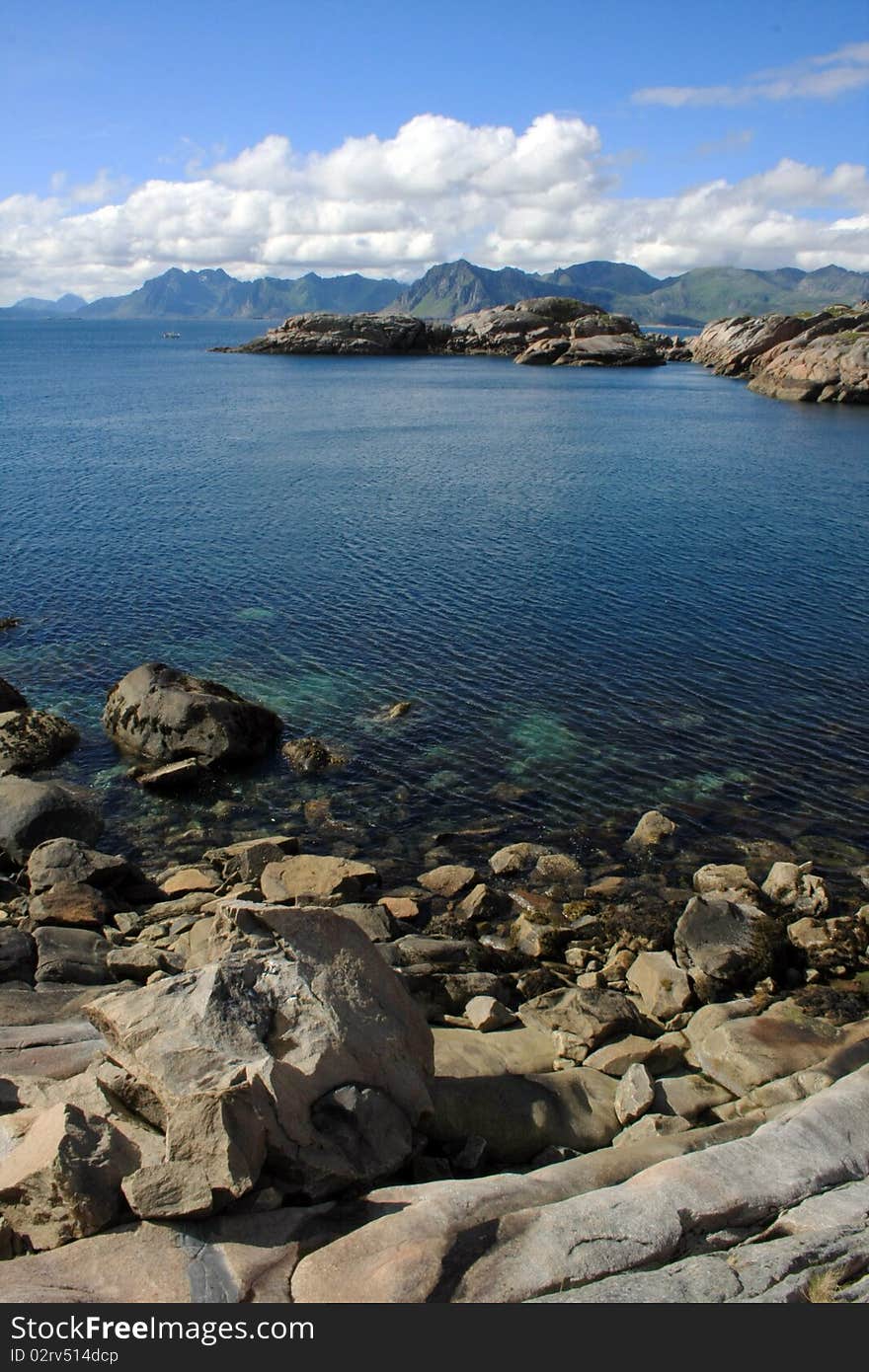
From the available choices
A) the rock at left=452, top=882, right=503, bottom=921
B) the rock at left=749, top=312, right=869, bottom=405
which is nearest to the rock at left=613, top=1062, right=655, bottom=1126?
the rock at left=452, top=882, right=503, bottom=921

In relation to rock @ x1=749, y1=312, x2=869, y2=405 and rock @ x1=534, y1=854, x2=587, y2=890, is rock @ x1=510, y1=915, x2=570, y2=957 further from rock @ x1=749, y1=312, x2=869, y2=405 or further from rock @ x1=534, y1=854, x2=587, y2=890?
rock @ x1=749, y1=312, x2=869, y2=405

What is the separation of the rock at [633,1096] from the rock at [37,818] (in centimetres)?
2010

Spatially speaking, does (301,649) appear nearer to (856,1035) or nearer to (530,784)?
(530,784)

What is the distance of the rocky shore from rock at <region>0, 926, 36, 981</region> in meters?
0.11

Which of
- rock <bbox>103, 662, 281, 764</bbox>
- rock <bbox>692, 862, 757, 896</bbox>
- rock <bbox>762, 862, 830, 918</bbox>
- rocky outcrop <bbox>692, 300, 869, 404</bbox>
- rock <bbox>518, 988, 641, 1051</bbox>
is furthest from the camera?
rocky outcrop <bbox>692, 300, 869, 404</bbox>

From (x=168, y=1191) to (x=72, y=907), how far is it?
1563cm

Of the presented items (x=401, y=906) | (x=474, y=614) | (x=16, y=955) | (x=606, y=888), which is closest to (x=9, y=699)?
(x=16, y=955)

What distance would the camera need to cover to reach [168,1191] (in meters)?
13.1

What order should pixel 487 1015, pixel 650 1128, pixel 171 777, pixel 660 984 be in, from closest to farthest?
pixel 650 1128 < pixel 487 1015 < pixel 660 984 < pixel 171 777

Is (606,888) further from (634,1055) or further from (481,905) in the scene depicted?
(634,1055)

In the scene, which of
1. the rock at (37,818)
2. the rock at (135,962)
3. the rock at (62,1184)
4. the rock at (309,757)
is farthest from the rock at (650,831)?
the rock at (62,1184)

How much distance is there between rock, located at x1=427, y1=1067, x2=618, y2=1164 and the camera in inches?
683

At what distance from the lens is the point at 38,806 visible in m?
31.5
